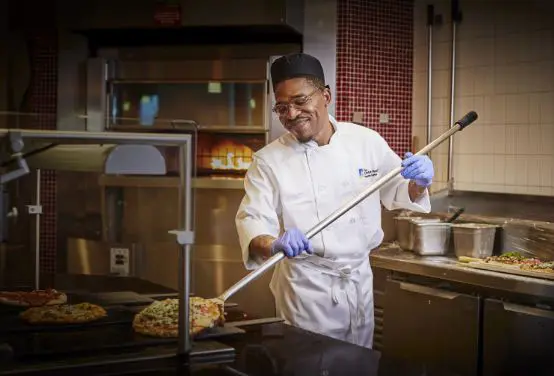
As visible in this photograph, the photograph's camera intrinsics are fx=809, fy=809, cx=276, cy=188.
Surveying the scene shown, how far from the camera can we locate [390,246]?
4406mm

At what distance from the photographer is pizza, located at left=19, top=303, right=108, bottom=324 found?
242 centimetres

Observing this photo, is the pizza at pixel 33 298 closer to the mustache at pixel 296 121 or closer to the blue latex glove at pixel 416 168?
the mustache at pixel 296 121

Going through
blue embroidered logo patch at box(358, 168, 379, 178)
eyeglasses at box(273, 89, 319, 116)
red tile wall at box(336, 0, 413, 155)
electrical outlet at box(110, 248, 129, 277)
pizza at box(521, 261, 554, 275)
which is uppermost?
red tile wall at box(336, 0, 413, 155)

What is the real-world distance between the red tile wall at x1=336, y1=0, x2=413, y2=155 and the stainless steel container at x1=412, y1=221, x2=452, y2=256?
39.3 inches

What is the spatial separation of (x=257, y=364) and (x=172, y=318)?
38cm

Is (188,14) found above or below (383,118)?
above

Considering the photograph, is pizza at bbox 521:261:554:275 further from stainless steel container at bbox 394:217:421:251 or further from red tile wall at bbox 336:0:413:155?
red tile wall at bbox 336:0:413:155

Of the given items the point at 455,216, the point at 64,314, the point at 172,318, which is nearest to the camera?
the point at 172,318

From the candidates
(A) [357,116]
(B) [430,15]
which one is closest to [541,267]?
(A) [357,116]

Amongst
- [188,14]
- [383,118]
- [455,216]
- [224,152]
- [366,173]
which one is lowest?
[455,216]

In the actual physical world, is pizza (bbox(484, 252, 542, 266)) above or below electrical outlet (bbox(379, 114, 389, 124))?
below

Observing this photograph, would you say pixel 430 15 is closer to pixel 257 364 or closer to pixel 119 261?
pixel 119 261

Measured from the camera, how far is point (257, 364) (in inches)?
82.4

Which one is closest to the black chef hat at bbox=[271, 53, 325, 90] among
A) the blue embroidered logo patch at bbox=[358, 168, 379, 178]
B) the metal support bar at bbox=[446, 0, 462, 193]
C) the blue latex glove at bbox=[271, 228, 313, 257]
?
the blue embroidered logo patch at bbox=[358, 168, 379, 178]
